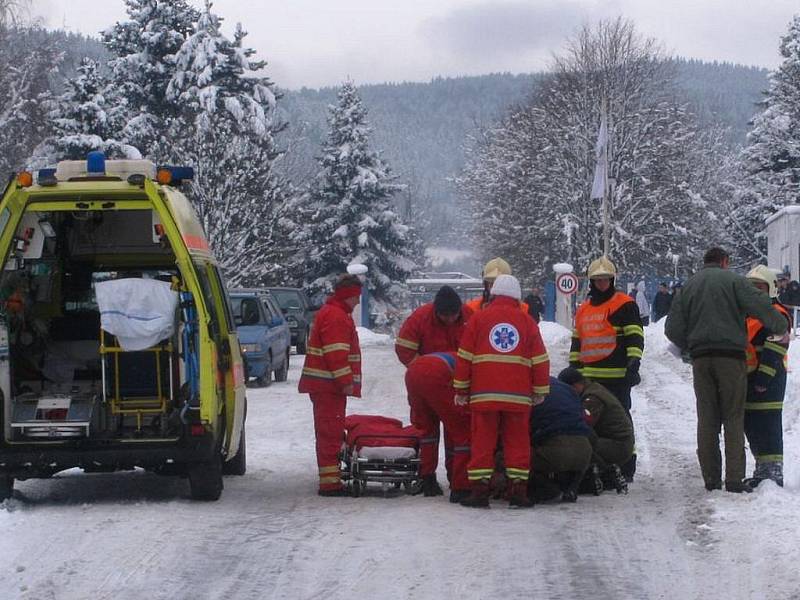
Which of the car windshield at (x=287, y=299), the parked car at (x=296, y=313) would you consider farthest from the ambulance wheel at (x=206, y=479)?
the car windshield at (x=287, y=299)

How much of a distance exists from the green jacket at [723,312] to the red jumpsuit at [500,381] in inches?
56.5

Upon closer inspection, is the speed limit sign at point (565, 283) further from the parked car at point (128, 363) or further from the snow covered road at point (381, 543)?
the parked car at point (128, 363)

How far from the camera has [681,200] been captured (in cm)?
5669

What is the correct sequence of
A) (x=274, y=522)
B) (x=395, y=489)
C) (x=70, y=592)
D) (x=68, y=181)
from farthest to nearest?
(x=395, y=489) → (x=68, y=181) → (x=274, y=522) → (x=70, y=592)

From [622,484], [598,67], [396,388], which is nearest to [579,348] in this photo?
[622,484]

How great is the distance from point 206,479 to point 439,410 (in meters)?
1.85

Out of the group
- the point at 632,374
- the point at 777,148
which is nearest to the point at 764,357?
the point at 632,374

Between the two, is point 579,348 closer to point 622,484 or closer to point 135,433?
point 622,484

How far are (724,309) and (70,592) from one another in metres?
5.64

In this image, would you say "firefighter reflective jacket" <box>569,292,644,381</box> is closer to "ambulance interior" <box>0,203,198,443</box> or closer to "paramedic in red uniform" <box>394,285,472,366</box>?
"paramedic in red uniform" <box>394,285,472,366</box>

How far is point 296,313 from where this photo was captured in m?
34.6

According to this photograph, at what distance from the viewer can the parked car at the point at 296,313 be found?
34.2 meters

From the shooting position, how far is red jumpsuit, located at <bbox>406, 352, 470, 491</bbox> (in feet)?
34.5

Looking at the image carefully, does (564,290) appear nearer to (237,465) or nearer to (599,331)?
(237,465)
